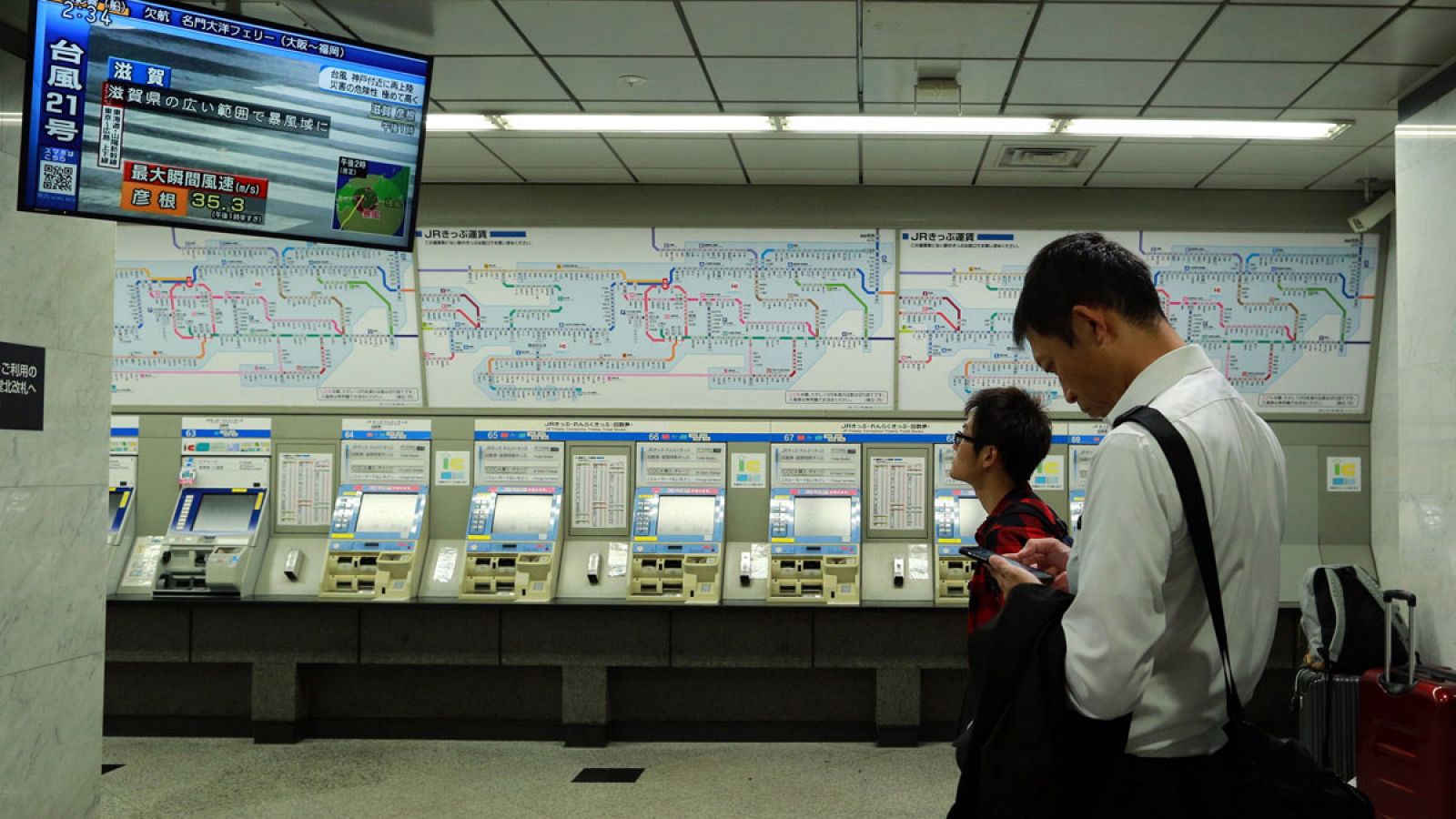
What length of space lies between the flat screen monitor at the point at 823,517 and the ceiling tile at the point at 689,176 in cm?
193

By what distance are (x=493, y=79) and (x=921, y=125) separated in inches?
78.9

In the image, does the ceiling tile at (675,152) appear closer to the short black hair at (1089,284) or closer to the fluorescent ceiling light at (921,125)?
the fluorescent ceiling light at (921,125)

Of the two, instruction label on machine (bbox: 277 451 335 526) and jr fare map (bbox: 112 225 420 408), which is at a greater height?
jr fare map (bbox: 112 225 420 408)

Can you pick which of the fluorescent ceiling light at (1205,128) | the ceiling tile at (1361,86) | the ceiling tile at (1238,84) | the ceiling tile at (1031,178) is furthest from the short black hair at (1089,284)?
the ceiling tile at (1031,178)

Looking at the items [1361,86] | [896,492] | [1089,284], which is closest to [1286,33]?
[1361,86]

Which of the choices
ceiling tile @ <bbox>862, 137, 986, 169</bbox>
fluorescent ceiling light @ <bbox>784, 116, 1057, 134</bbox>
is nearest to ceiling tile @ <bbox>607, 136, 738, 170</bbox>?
fluorescent ceiling light @ <bbox>784, 116, 1057, 134</bbox>

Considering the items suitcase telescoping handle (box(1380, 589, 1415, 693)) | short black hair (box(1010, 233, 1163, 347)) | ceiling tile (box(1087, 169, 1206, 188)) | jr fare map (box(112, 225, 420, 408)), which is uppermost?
ceiling tile (box(1087, 169, 1206, 188))

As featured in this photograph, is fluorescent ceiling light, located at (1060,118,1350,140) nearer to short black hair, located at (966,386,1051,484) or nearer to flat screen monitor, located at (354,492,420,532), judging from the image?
short black hair, located at (966,386,1051,484)

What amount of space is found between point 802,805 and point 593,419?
2596 millimetres

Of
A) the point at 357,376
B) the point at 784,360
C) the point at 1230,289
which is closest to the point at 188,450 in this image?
the point at 357,376

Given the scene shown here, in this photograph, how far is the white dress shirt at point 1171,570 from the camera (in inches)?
50.3

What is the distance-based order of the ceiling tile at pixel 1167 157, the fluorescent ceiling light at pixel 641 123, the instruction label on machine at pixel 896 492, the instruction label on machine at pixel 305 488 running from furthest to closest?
1. the instruction label on machine at pixel 305 488
2. the instruction label on machine at pixel 896 492
3. the ceiling tile at pixel 1167 157
4. the fluorescent ceiling light at pixel 641 123

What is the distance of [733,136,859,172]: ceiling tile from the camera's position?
5.52 m

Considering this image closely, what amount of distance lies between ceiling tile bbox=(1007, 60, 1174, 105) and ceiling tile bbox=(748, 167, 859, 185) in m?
1.41
